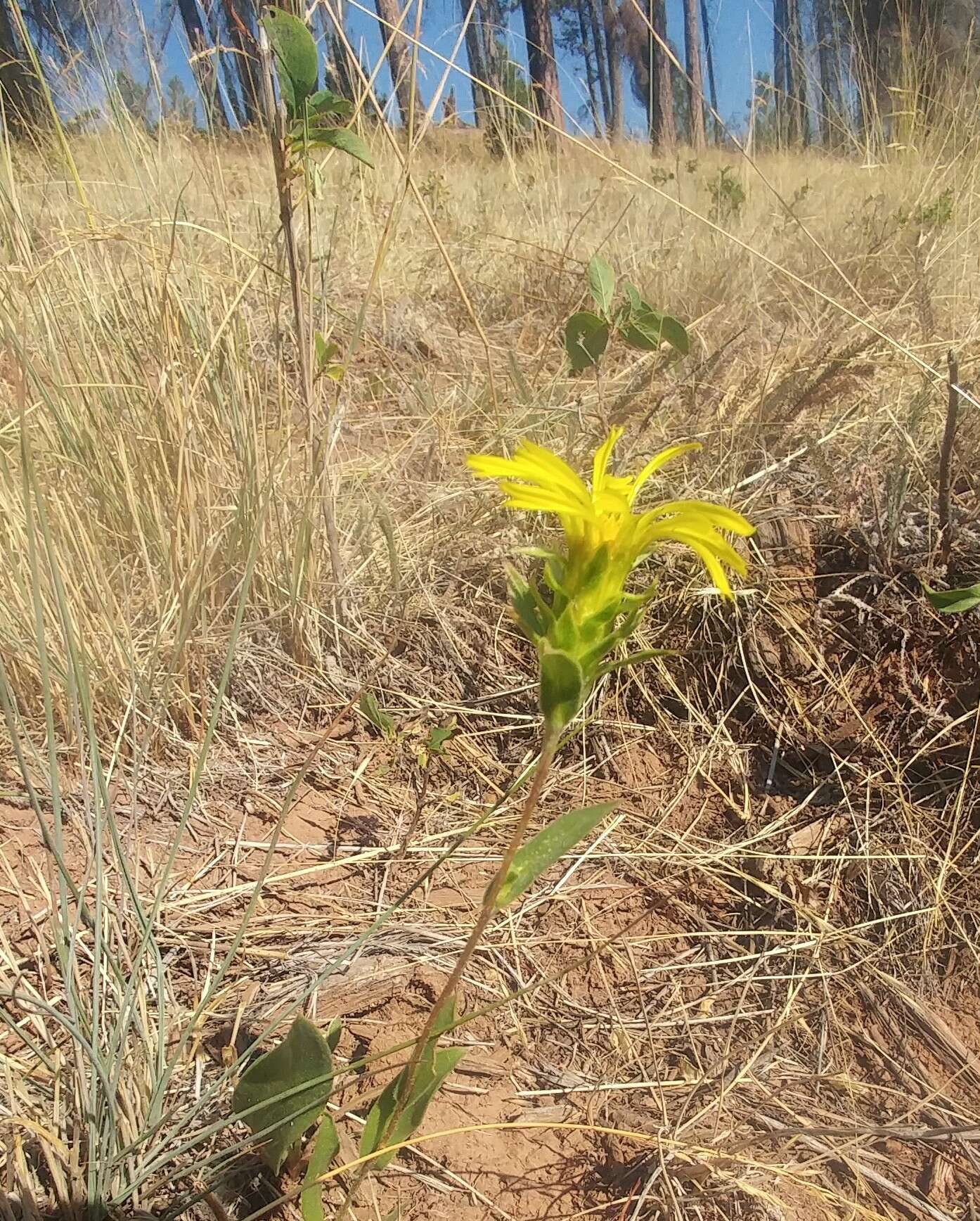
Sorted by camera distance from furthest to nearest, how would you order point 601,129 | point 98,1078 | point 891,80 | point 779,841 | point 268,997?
point 891,80 < point 601,129 < point 779,841 < point 268,997 < point 98,1078

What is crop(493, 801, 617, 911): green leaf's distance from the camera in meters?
0.51

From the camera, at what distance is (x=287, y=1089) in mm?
587

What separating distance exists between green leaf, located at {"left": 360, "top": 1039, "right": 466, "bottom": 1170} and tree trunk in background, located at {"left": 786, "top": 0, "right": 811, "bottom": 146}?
294 centimetres

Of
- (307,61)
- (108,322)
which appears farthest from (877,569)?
(108,322)

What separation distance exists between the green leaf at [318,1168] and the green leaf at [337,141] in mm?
919

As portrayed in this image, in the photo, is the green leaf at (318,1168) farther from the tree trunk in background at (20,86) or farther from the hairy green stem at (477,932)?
the tree trunk in background at (20,86)

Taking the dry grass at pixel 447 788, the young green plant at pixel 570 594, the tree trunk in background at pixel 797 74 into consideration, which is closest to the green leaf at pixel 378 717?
the dry grass at pixel 447 788

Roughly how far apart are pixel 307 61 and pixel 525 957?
1003 millimetres

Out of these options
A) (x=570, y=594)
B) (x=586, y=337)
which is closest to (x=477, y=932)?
(x=570, y=594)

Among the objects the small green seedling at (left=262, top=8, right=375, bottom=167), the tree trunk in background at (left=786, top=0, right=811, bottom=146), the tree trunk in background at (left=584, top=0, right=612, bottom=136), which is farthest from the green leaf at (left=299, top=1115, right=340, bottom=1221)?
the tree trunk in background at (left=584, top=0, right=612, bottom=136)

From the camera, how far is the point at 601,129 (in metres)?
2.82

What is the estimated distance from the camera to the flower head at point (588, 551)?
1.47 feet

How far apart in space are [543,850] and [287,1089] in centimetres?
28

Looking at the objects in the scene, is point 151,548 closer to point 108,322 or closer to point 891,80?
point 108,322
